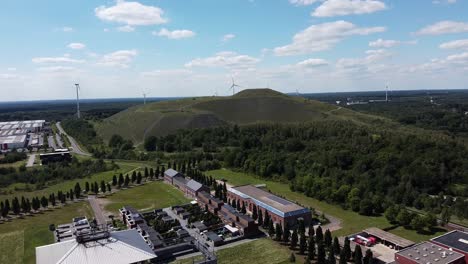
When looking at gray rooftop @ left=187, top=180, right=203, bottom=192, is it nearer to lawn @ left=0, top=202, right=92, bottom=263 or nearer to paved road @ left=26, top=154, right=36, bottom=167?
lawn @ left=0, top=202, right=92, bottom=263

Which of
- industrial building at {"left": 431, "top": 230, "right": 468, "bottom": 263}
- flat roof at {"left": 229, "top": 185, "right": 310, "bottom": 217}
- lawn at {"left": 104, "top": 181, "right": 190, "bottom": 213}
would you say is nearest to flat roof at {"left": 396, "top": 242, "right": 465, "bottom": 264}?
industrial building at {"left": 431, "top": 230, "right": 468, "bottom": 263}

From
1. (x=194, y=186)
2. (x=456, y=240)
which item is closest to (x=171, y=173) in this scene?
(x=194, y=186)

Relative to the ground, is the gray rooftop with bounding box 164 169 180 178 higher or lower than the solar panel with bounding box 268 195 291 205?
higher

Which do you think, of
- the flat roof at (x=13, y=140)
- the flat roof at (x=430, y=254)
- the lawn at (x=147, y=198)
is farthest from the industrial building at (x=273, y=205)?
the flat roof at (x=13, y=140)

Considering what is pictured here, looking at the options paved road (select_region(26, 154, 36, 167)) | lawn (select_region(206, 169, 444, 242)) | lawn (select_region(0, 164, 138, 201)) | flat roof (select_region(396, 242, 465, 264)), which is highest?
paved road (select_region(26, 154, 36, 167))

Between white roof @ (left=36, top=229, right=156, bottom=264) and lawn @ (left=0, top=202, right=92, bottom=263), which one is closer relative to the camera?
white roof @ (left=36, top=229, right=156, bottom=264)

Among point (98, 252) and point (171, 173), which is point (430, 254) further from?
point (171, 173)
